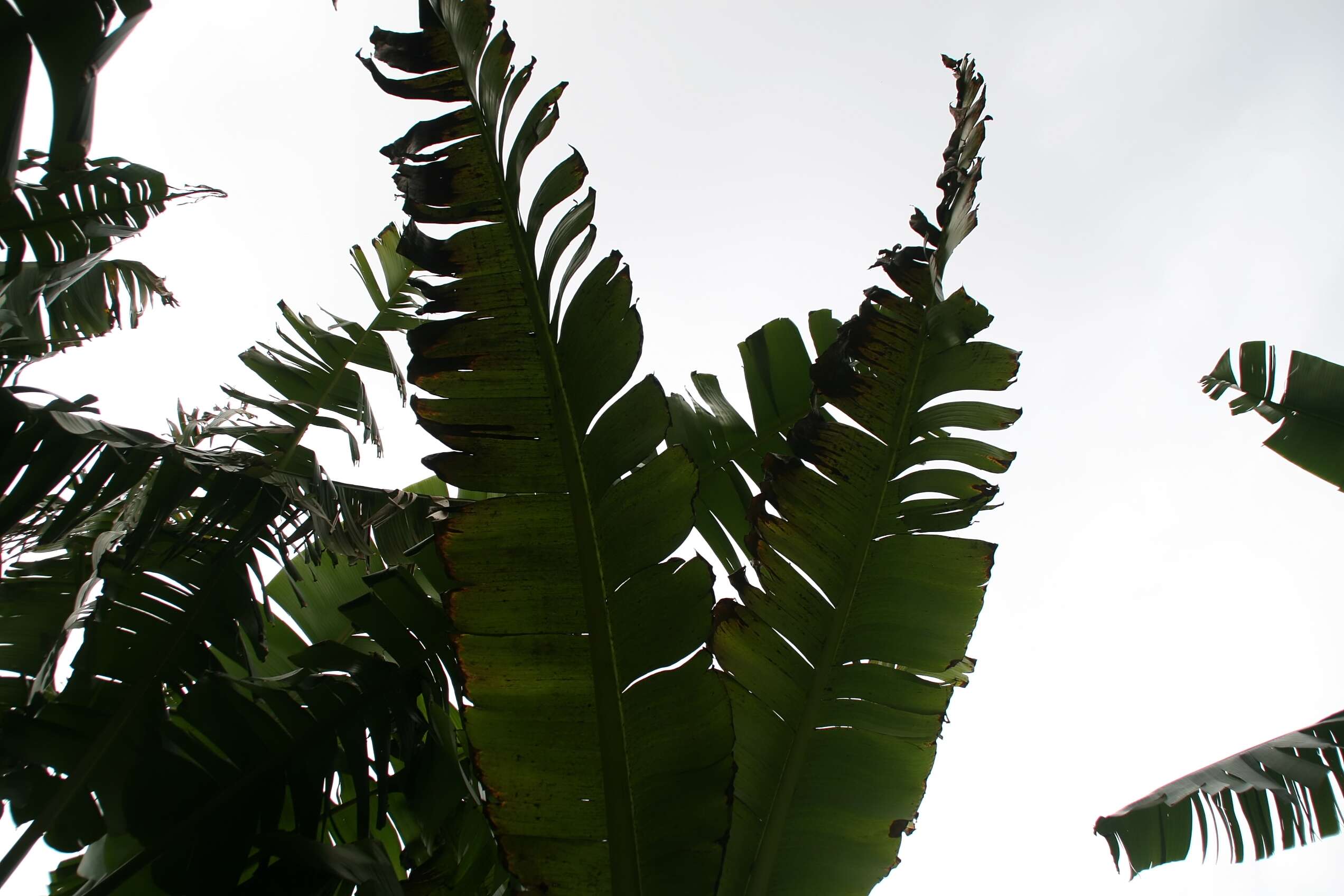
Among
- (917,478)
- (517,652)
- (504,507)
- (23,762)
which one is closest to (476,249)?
(504,507)

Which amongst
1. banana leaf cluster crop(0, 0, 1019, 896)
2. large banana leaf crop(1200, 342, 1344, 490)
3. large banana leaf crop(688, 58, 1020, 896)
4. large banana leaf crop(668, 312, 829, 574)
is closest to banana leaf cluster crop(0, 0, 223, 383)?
banana leaf cluster crop(0, 0, 1019, 896)

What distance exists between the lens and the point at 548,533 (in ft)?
4.27

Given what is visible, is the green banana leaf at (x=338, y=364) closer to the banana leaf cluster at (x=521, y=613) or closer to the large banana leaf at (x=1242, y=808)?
the banana leaf cluster at (x=521, y=613)

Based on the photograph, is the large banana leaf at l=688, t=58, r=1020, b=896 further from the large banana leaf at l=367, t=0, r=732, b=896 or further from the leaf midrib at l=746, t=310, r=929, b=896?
the large banana leaf at l=367, t=0, r=732, b=896

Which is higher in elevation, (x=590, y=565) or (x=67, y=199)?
(x=67, y=199)

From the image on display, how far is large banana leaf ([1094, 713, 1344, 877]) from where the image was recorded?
185 cm

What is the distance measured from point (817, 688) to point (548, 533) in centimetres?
Result: 65

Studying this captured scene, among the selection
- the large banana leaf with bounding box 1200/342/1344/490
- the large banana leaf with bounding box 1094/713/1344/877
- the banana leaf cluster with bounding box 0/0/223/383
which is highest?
the large banana leaf with bounding box 1200/342/1344/490

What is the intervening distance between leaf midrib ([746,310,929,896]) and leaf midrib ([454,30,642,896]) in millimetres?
295

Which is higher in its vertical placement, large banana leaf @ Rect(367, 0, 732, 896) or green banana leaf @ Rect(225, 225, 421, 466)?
green banana leaf @ Rect(225, 225, 421, 466)

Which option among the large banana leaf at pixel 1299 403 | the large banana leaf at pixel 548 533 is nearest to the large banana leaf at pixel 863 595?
the large banana leaf at pixel 548 533

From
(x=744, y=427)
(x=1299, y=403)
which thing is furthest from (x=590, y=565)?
(x=1299, y=403)

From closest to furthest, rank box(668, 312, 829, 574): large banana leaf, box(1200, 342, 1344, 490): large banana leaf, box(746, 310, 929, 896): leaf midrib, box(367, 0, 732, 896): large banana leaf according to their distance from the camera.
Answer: box(367, 0, 732, 896): large banana leaf < box(746, 310, 929, 896): leaf midrib < box(668, 312, 829, 574): large banana leaf < box(1200, 342, 1344, 490): large banana leaf

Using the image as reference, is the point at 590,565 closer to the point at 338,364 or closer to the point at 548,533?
the point at 548,533
